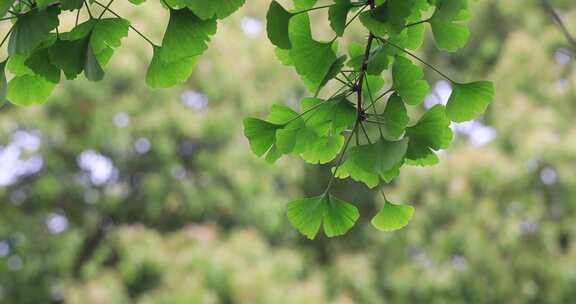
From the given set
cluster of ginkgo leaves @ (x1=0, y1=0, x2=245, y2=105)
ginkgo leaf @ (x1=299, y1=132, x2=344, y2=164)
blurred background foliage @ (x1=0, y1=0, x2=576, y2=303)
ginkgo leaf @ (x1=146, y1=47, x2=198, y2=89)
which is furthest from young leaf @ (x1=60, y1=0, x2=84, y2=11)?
blurred background foliage @ (x1=0, y1=0, x2=576, y2=303)

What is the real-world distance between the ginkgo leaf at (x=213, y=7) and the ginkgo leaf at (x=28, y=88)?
181 mm

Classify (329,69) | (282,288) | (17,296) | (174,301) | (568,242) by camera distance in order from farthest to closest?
(568,242)
(17,296)
(282,288)
(174,301)
(329,69)

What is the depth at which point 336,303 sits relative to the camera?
3.70 meters

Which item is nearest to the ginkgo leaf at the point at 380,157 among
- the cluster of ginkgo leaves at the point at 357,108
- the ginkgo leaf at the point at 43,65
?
the cluster of ginkgo leaves at the point at 357,108

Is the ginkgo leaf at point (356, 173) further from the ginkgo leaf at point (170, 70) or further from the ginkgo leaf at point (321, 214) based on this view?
the ginkgo leaf at point (170, 70)

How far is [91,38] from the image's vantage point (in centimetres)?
54

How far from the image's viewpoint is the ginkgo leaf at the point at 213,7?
476 mm

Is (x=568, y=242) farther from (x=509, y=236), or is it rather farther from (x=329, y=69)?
(x=329, y=69)

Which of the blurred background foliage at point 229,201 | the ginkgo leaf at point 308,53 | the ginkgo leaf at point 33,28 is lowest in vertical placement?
the blurred background foliage at point 229,201

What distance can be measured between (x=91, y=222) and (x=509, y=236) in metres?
2.25

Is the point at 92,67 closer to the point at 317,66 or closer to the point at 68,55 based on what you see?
the point at 68,55

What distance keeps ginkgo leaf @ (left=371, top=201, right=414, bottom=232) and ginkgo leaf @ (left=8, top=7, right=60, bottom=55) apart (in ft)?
0.98

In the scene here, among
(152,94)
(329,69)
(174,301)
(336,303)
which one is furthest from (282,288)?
(329,69)

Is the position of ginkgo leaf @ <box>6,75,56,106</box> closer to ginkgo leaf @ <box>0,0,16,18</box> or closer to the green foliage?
the green foliage
